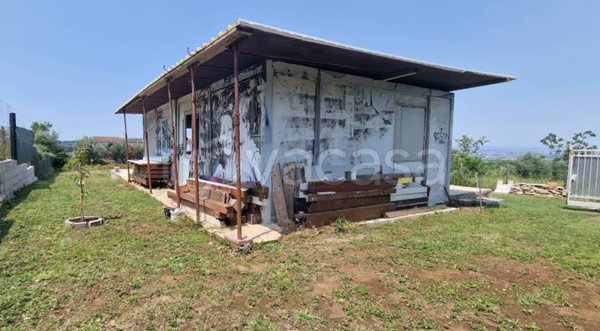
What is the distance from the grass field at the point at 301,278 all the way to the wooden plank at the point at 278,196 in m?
0.55

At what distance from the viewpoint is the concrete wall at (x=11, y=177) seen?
7102 mm

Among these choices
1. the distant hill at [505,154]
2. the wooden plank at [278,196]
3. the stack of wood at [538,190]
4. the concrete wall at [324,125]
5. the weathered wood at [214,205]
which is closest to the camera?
the weathered wood at [214,205]

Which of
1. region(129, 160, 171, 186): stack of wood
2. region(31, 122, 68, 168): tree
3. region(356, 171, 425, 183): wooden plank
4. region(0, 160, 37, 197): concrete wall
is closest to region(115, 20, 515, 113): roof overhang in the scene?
region(356, 171, 425, 183): wooden plank

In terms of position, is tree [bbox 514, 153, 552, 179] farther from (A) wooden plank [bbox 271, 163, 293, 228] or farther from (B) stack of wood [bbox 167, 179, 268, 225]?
(B) stack of wood [bbox 167, 179, 268, 225]

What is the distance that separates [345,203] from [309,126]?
154 centimetres

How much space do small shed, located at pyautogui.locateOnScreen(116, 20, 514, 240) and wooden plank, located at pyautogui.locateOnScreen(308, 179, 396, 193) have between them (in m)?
0.02

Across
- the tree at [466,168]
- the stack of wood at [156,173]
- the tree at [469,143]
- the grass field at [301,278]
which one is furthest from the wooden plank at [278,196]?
the tree at [469,143]

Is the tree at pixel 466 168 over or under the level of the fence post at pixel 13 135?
under

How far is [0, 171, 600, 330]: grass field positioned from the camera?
254 cm

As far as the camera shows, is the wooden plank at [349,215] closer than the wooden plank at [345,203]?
Yes

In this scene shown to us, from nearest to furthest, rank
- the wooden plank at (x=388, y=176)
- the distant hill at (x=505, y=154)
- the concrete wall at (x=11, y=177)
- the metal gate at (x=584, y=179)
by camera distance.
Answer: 1. the wooden plank at (x=388, y=176)
2. the concrete wall at (x=11, y=177)
3. the metal gate at (x=584, y=179)
4. the distant hill at (x=505, y=154)

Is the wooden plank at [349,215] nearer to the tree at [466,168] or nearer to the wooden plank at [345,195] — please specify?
the wooden plank at [345,195]

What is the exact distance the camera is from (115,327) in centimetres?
237

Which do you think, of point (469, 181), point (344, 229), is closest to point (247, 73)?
point (344, 229)
